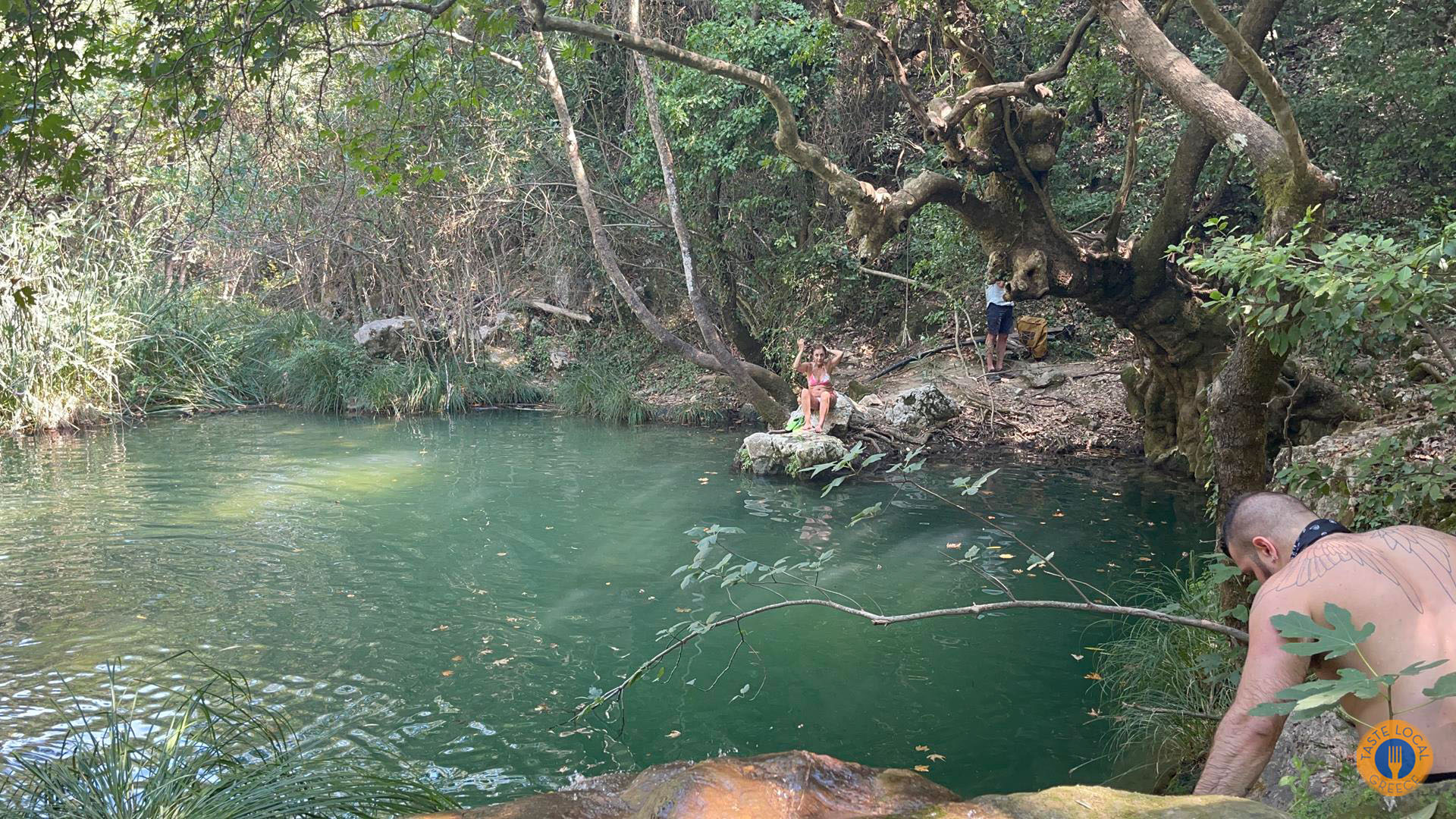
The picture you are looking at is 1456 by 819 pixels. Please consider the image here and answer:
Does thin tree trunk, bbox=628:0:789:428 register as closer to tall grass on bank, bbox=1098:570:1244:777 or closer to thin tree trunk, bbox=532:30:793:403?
thin tree trunk, bbox=532:30:793:403

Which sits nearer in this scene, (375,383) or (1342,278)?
(1342,278)

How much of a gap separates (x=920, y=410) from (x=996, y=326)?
183 centimetres

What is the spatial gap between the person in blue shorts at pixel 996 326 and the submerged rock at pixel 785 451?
3205 mm

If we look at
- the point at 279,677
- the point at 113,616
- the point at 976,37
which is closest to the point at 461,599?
the point at 279,677

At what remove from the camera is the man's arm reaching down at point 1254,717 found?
2.32 metres

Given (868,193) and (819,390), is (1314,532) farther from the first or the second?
(819,390)

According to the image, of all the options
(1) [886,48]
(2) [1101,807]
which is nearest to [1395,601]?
(2) [1101,807]

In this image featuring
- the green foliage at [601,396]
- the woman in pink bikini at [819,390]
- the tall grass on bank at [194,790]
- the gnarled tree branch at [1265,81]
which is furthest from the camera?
the green foliage at [601,396]

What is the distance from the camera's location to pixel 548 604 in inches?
286

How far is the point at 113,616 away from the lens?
682 centimetres

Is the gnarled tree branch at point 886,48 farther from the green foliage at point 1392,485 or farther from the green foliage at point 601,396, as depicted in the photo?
the green foliage at point 601,396

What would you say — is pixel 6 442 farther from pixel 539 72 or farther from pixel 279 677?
pixel 279 677

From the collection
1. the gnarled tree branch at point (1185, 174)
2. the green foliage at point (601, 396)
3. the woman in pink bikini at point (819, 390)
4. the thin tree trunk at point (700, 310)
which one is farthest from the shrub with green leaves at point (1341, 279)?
the green foliage at point (601, 396)

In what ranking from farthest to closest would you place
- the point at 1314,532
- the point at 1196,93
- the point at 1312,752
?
the point at 1196,93
the point at 1312,752
the point at 1314,532
